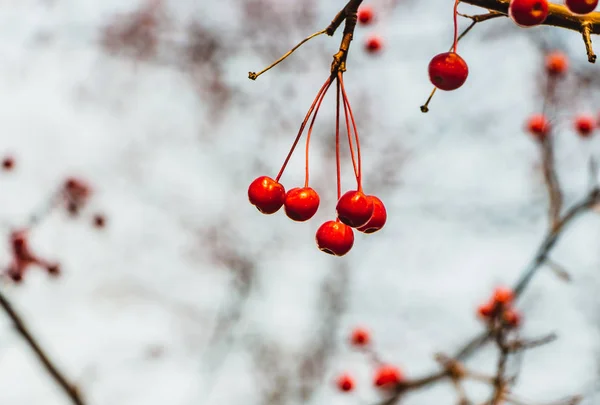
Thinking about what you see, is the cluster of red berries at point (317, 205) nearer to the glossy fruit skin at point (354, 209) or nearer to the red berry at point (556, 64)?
the glossy fruit skin at point (354, 209)

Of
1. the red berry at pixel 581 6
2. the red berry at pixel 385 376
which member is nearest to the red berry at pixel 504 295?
the red berry at pixel 385 376

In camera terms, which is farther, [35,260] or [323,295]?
[323,295]

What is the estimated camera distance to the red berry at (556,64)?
5.56m

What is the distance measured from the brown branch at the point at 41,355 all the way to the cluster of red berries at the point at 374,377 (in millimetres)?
2702

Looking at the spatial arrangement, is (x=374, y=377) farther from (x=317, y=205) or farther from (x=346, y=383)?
(x=317, y=205)

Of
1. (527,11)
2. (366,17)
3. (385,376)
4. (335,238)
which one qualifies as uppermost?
(366,17)

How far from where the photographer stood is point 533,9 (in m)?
1.50

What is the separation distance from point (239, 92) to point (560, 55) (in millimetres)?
5900

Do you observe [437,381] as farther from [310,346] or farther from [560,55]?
[310,346]

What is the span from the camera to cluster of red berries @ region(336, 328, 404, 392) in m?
5.41

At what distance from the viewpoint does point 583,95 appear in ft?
27.2

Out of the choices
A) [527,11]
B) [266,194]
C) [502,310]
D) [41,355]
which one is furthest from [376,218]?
[41,355]

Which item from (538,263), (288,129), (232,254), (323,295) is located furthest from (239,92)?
(538,263)

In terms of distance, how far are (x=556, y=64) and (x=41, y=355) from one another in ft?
17.7
